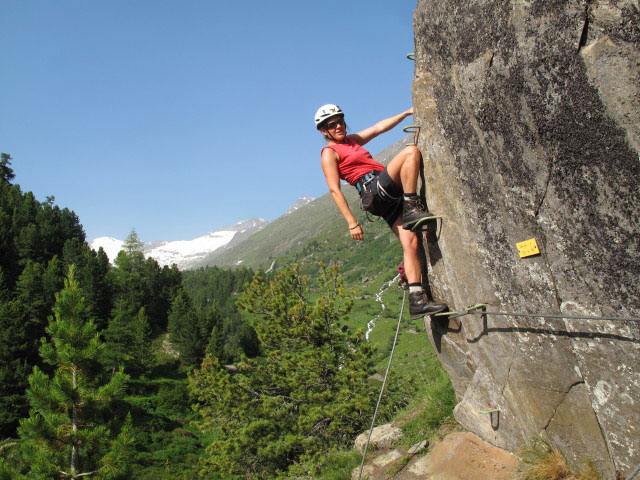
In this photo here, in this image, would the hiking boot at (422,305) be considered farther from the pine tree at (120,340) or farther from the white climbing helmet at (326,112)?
the pine tree at (120,340)

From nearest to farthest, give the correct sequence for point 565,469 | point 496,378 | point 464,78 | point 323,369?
point 565,469 → point 464,78 → point 496,378 → point 323,369

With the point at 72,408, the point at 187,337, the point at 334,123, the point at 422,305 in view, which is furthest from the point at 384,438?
the point at 187,337

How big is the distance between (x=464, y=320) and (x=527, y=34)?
3578mm

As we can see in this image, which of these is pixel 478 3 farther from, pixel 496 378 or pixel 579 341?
pixel 496 378

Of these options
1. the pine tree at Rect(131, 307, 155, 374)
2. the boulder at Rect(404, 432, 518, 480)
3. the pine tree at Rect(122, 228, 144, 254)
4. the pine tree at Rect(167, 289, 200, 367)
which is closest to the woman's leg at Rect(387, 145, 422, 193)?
the boulder at Rect(404, 432, 518, 480)

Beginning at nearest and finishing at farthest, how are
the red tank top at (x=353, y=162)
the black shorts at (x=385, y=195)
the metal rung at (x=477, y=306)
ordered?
the metal rung at (x=477, y=306), the black shorts at (x=385, y=195), the red tank top at (x=353, y=162)

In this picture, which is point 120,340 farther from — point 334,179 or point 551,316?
point 551,316

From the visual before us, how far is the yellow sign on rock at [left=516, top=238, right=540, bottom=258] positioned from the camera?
4.42m

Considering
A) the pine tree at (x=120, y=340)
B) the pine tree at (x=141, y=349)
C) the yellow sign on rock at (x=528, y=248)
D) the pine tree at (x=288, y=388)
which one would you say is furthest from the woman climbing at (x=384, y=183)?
the pine tree at (x=141, y=349)

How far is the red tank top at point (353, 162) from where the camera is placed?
6.14 metres

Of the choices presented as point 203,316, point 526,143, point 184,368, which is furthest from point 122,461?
point 203,316

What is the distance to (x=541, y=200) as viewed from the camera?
424cm

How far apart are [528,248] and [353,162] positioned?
2.66m

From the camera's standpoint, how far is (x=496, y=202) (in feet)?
15.8
